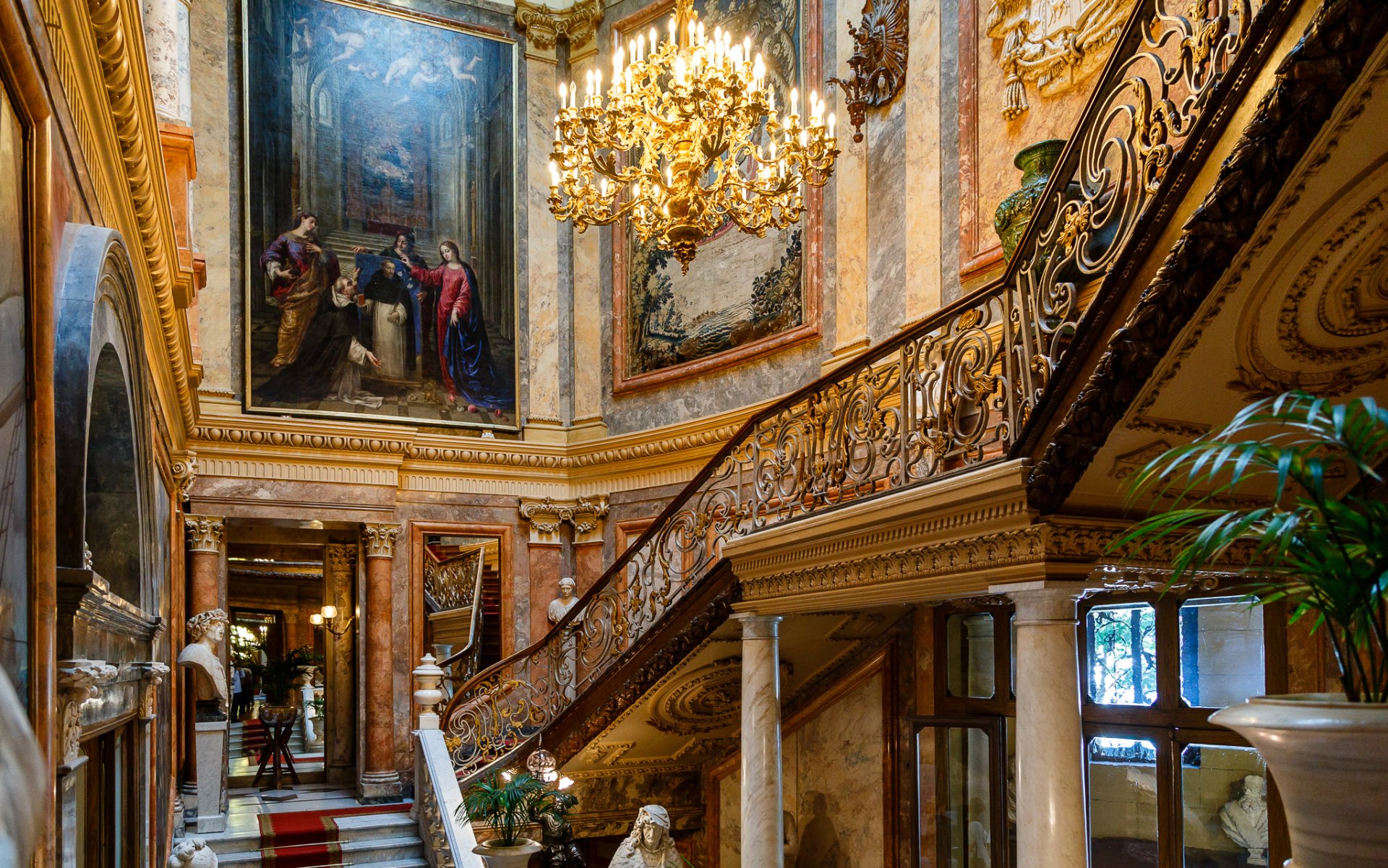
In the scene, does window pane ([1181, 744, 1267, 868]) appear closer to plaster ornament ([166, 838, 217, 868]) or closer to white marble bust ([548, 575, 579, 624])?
plaster ornament ([166, 838, 217, 868])

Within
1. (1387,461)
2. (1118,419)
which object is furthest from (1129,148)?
(1387,461)

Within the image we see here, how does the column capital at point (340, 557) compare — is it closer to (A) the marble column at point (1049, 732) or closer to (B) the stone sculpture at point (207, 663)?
(B) the stone sculpture at point (207, 663)

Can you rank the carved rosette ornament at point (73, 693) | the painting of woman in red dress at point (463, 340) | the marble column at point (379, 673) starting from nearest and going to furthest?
the carved rosette ornament at point (73, 693) → the marble column at point (379, 673) → the painting of woman in red dress at point (463, 340)

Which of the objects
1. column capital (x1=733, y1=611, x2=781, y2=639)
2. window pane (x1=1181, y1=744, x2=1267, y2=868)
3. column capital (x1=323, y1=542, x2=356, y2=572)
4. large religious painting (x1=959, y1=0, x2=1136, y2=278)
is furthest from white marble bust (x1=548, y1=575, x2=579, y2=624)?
window pane (x1=1181, y1=744, x2=1267, y2=868)

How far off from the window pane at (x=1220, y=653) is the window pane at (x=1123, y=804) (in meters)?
0.57

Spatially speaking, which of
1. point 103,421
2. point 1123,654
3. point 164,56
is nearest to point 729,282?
point 164,56

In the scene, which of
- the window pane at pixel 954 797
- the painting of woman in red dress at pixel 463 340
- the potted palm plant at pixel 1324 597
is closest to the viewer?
the potted palm plant at pixel 1324 597

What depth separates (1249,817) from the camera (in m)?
6.62

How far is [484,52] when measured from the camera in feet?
46.5

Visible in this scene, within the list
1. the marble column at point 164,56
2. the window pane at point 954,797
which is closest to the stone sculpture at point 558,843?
the window pane at point 954,797

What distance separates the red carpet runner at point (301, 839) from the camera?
9344mm

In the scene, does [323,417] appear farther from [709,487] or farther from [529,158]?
[709,487]

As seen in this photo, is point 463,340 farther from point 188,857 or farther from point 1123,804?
point 1123,804

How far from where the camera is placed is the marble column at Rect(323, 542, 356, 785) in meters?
14.0
